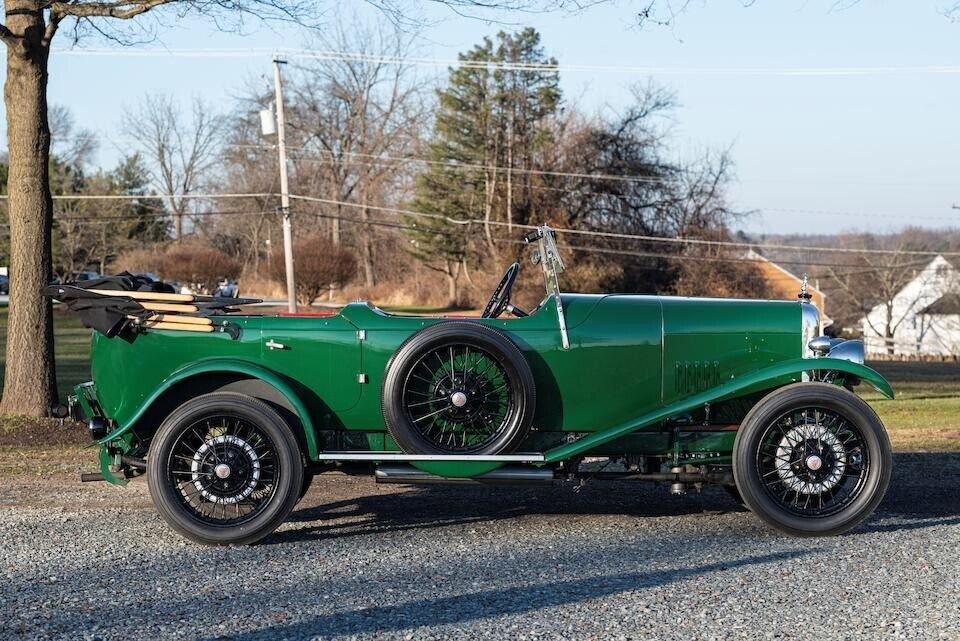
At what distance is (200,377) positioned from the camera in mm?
6406

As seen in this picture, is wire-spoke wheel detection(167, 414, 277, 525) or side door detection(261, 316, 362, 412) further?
side door detection(261, 316, 362, 412)

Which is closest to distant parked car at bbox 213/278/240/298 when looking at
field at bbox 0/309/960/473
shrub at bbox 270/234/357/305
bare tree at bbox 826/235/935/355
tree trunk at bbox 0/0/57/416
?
shrub at bbox 270/234/357/305

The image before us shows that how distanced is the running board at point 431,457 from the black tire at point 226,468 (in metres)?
0.23

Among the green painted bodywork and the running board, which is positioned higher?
the green painted bodywork

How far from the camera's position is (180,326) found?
6.35m

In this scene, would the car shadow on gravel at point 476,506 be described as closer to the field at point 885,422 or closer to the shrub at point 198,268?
the field at point 885,422

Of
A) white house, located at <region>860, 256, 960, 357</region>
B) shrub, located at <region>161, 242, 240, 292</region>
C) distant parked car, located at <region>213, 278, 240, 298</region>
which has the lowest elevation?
white house, located at <region>860, 256, 960, 357</region>

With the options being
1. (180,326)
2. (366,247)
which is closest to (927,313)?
(366,247)

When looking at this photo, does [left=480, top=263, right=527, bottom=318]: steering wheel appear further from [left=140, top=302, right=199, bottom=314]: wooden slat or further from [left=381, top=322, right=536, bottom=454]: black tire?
[left=140, top=302, right=199, bottom=314]: wooden slat

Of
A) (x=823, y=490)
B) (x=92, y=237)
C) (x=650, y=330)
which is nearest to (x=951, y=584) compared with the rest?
(x=823, y=490)

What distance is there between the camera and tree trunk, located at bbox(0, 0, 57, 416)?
35.6 ft

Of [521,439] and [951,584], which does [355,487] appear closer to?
[521,439]

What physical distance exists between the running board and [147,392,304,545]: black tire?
23 centimetres

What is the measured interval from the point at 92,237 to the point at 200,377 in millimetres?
47146
